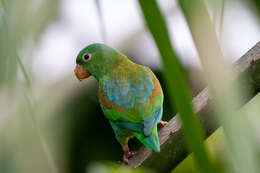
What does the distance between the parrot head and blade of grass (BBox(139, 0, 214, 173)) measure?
6.96 feet

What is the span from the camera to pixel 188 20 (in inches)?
9.6

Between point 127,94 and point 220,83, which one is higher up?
point 220,83

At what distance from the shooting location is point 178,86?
0.78 feet

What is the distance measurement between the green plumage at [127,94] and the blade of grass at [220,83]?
4.43ft

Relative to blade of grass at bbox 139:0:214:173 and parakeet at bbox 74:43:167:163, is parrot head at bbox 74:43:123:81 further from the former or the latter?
blade of grass at bbox 139:0:214:173

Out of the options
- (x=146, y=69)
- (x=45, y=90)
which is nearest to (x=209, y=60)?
(x=45, y=90)

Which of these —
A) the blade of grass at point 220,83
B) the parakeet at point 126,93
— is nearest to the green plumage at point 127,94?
the parakeet at point 126,93

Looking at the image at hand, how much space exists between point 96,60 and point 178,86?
2242 mm

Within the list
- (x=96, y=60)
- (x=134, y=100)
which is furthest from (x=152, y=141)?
(x=96, y=60)

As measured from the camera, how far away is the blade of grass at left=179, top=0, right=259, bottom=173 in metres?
0.23

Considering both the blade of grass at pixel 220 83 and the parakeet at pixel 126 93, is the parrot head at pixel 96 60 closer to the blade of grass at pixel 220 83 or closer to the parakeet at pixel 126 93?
the parakeet at pixel 126 93

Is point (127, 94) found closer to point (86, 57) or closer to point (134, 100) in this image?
point (134, 100)

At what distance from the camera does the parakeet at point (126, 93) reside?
1898 mm

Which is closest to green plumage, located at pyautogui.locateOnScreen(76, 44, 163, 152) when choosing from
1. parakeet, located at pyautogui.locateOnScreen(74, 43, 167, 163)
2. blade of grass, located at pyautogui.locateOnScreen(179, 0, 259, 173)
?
parakeet, located at pyautogui.locateOnScreen(74, 43, 167, 163)
